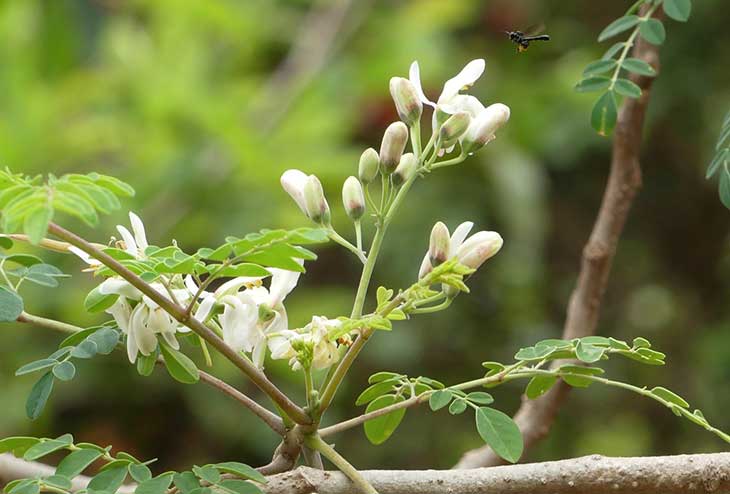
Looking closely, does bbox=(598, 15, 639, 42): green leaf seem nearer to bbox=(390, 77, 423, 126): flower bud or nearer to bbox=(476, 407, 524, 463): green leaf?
bbox=(390, 77, 423, 126): flower bud

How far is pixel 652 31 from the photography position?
2.75 ft

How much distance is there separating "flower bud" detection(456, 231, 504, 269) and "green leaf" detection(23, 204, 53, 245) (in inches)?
9.7

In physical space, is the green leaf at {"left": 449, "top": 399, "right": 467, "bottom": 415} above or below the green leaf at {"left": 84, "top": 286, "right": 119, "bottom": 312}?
below

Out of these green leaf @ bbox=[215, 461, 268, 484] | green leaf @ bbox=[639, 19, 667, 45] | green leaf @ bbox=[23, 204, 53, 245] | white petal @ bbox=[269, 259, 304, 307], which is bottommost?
green leaf @ bbox=[215, 461, 268, 484]

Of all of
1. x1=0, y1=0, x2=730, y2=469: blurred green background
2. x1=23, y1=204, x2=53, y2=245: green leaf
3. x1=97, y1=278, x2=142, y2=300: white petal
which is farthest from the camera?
x1=0, y1=0, x2=730, y2=469: blurred green background

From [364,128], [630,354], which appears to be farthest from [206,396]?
[630,354]

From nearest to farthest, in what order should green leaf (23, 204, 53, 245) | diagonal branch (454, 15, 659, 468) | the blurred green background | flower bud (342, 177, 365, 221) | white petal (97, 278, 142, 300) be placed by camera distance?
green leaf (23, 204, 53, 245), white petal (97, 278, 142, 300), flower bud (342, 177, 365, 221), diagonal branch (454, 15, 659, 468), the blurred green background

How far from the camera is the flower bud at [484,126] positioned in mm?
698

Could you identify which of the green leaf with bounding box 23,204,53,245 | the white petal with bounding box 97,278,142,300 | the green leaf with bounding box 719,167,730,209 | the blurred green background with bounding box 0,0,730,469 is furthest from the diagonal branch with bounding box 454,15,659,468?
the blurred green background with bounding box 0,0,730,469

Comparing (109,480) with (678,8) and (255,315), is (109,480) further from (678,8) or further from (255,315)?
(678,8)

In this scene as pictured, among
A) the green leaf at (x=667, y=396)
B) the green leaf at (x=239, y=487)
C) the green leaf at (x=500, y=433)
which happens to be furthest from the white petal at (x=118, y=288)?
the green leaf at (x=667, y=396)

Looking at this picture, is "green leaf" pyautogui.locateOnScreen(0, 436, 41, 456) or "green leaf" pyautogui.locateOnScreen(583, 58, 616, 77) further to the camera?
"green leaf" pyautogui.locateOnScreen(583, 58, 616, 77)

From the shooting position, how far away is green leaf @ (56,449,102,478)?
667mm

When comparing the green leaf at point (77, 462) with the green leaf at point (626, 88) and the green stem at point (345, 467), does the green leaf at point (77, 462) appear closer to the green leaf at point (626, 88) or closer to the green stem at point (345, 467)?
the green stem at point (345, 467)
